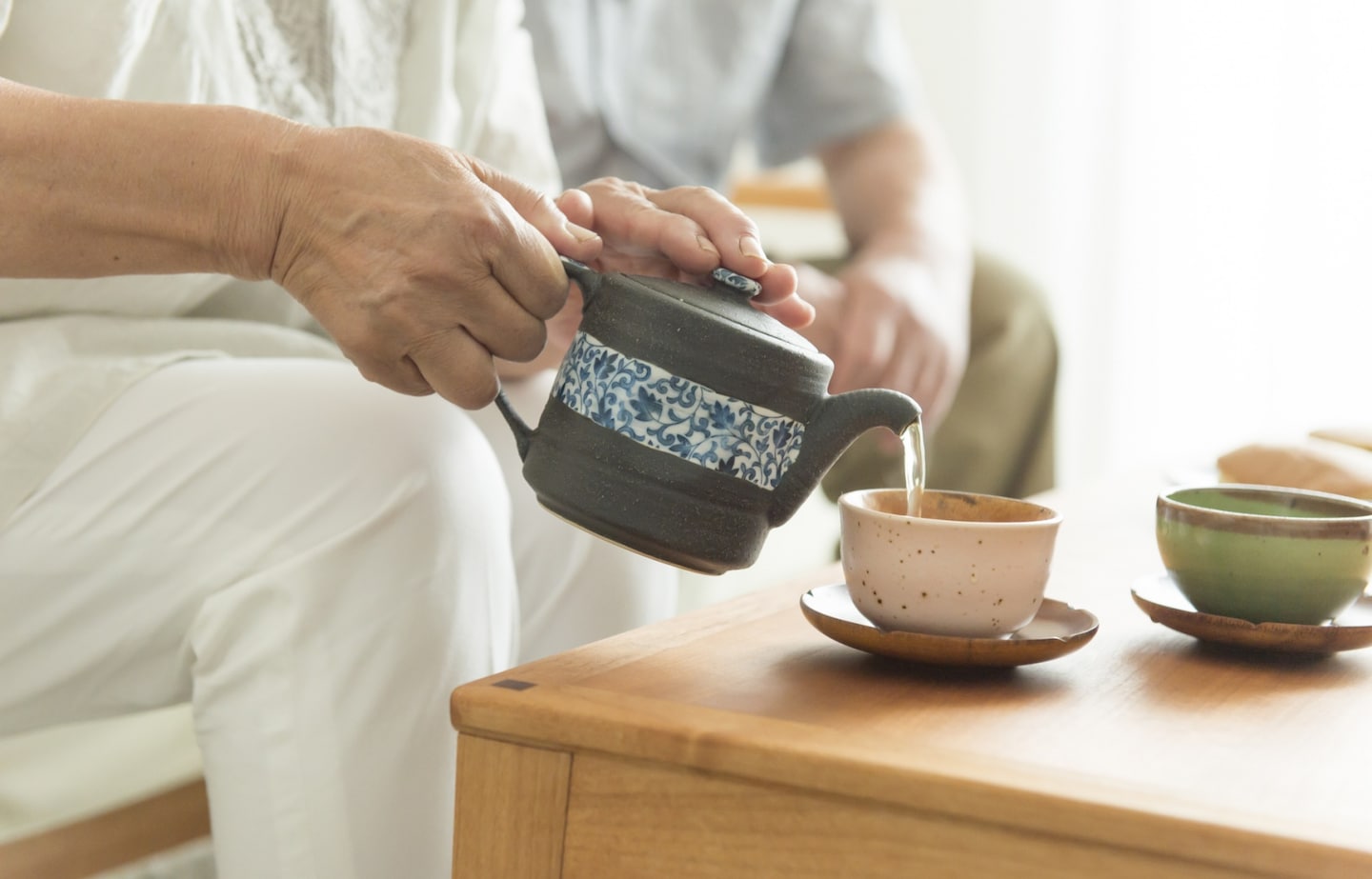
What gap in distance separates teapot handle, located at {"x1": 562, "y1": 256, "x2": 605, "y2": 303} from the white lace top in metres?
0.29

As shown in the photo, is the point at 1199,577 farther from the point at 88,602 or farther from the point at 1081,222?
the point at 1081,222

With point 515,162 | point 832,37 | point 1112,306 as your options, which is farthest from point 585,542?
point 1112,306

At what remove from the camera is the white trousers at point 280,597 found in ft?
2.31

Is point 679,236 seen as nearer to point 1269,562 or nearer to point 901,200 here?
point 1269,562

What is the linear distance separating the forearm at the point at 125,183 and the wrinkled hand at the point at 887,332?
70cm

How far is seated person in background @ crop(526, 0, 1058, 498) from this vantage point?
1705mm

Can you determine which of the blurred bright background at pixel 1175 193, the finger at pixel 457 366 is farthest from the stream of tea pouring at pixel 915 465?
the blurred bright background at pixel 1175 193

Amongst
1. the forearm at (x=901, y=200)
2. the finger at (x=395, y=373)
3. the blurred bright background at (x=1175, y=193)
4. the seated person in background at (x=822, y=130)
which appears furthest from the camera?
the blurred bright background at (x=1175, y=193)

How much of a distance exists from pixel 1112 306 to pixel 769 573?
109cm

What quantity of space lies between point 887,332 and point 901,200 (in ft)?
1.20

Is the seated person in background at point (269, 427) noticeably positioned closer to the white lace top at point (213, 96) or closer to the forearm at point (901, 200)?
the white lace top at point (213, 96)

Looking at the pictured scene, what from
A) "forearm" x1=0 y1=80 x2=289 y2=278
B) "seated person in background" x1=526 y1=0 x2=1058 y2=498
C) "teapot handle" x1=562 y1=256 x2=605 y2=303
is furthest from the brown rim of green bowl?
"seated person in background" x1=526 y1=0 x2=1058 y2=498

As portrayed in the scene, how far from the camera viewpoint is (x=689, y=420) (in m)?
0.62

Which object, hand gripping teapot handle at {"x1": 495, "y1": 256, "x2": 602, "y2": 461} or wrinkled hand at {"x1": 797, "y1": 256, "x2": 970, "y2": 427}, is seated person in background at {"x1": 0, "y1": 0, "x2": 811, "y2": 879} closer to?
hand gripping teapot handle at {"x1": 495, "y1": 256, "x2": 602, "y2": 461}
